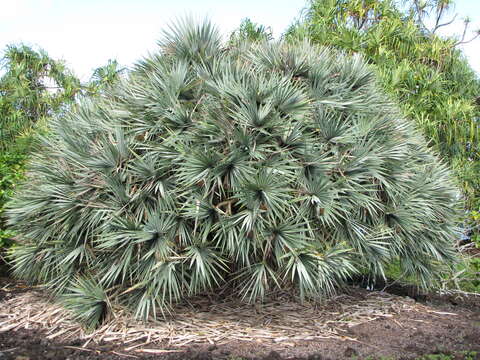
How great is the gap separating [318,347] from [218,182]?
1.90 m

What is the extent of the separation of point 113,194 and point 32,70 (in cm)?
941

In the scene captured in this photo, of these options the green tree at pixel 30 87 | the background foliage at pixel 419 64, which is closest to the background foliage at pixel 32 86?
the green tree at pixel 30 87

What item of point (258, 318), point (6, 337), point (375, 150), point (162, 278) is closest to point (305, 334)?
point (258, 318)

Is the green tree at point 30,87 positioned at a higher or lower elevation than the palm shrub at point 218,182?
higher

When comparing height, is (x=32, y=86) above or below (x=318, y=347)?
above

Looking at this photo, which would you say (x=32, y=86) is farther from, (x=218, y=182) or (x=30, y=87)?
(x=218, y=182)

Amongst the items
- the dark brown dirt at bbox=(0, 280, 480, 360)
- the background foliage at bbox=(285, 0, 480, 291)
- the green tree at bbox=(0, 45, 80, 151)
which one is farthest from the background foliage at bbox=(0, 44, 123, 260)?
the dark brown dirt at bbox=(0, 280, 480, 360)

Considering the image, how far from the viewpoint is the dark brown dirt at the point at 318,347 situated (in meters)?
5.14

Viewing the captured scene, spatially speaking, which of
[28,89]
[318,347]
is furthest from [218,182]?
[28,89]

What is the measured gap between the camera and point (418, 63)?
1402 centimetres

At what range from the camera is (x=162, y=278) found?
18.1ft

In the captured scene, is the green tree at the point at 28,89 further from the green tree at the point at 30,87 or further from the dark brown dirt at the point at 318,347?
the dark brown dirt at the point at 318,347

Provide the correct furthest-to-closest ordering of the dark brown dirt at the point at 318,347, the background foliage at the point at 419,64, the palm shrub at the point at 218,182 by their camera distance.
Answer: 1. the background foliage at the point at 419,64
2. the palm shrub at the point at 218,182
3. the dark brown dirt at the point at 318,347

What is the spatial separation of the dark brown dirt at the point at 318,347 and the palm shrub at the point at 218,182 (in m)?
0.55
